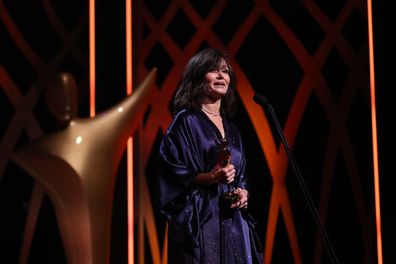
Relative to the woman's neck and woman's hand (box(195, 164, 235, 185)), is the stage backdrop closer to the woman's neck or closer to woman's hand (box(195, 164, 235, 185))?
the woman's neck

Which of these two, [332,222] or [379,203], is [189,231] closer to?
[332,222]

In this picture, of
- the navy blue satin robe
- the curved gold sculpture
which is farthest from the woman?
the curved gold sculpture

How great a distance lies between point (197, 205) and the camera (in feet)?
5.78

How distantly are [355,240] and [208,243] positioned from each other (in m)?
1.10

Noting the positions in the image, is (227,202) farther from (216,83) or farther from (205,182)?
(216,83)

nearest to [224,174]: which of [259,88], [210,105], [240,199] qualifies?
[240,199]

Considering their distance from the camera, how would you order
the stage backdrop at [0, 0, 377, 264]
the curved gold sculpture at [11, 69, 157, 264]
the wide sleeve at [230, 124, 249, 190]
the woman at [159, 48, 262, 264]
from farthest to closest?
the stage backdrop at [0, 0, 377, 264]
the wide sleeve at [230, 124, 249, 190]
the woman at [159, 48, 262, 264]
the curved gold sculpture at [11, 69, 157, 264]

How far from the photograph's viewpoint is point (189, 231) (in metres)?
1.71

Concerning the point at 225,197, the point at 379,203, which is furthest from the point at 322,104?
the point at 225,197

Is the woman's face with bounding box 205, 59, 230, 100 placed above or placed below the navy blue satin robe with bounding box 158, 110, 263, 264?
above

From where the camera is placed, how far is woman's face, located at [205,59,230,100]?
193cm

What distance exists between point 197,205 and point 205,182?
3.3 inches

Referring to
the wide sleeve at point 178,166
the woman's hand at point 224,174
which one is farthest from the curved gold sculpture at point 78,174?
the woman's hand at point 224,174

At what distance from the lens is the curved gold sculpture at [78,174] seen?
1591 mm
